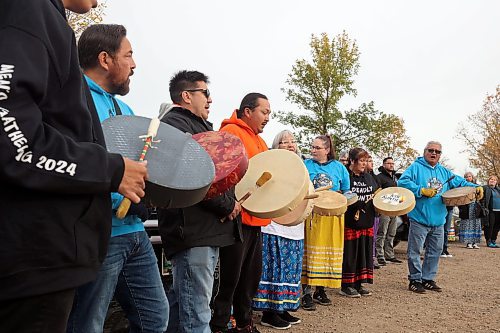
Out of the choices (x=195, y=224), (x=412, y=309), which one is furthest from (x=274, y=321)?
(x=195, y=224)

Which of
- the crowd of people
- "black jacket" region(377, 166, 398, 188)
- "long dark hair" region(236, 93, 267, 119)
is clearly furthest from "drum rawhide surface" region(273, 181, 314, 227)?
"black jacket" region(377, 166, 398, 188)

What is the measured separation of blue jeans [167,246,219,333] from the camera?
264cm

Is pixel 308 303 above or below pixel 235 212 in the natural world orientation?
below

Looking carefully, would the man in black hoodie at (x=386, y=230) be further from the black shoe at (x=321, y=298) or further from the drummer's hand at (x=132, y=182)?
the drummer's hand at (x=132, y=182)

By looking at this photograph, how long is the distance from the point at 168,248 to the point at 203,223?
246 millimetres

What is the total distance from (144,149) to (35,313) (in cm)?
66

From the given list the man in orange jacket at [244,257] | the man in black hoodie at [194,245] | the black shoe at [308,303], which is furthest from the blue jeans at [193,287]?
the black shoe at [308,303]

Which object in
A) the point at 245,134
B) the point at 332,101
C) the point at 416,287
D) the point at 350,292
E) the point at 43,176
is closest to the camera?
the point at 43,176

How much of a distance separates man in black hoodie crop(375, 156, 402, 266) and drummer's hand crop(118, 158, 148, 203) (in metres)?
7.65

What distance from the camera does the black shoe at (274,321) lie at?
451 centimetres

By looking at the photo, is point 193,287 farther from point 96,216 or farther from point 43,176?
point 43,176

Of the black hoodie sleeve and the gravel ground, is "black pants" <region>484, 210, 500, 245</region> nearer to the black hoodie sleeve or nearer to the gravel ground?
the gravel ground

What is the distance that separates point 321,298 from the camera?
5680 millimetres

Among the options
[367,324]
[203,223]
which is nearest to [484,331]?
[367,324]
